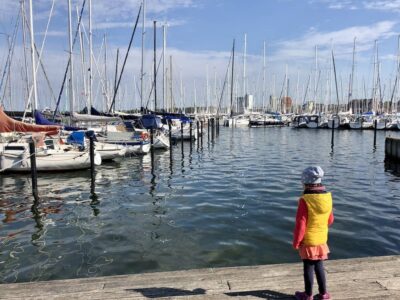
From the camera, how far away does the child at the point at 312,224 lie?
458 centimetres

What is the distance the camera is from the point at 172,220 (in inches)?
472

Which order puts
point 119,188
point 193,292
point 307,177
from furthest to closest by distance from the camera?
point 119,188 → point 193,292 → point 307,177

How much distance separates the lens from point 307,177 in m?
4.62

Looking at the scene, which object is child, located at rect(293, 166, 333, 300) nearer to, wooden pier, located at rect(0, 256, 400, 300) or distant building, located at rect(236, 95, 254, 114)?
wooden pier, located at rect(0, 256, 400, 300)

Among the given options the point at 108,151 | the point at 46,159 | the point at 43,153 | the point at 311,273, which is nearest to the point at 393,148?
the point at 108,151

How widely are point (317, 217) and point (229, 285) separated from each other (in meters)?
1.63

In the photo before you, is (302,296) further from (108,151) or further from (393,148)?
(393,148)

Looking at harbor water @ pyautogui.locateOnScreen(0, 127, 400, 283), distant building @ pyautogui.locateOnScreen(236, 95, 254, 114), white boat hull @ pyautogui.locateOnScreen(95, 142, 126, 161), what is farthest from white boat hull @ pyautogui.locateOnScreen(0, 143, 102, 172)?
distant building @ pyautogui.locateOnScreen(236, 95, 254, 114)

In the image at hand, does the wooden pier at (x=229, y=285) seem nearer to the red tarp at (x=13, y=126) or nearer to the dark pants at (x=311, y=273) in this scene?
the dark pants at (x=311, y=273)

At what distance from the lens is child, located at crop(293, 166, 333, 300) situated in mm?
4582

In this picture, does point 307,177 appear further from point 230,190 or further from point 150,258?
point 230,190

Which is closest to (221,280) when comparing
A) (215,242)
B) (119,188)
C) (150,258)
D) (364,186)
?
(150,258)

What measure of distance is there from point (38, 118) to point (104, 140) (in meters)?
6.85

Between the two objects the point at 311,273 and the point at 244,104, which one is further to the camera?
the point at 244,104
